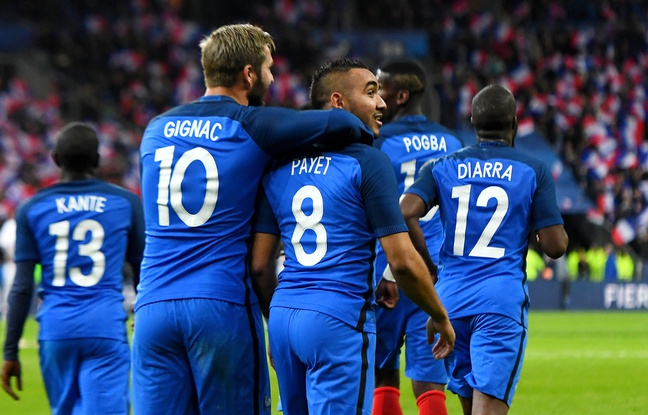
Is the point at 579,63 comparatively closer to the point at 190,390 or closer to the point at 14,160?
the point at 14,160

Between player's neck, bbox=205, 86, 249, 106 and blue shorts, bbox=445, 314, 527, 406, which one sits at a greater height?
player's neck, bbox=205, 86, 249, 106

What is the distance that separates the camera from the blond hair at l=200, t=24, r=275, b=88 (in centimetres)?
462

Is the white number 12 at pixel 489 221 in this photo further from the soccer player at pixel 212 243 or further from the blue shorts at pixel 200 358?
the blue shorts at pixel 200 358

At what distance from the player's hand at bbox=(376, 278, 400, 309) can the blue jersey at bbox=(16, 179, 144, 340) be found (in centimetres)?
141

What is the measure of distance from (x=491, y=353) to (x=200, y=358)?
1.74 m

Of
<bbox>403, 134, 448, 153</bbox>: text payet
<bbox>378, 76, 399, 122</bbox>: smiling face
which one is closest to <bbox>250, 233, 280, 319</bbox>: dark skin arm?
<bbox>403, 134, 448, 153</bbox>: text payet

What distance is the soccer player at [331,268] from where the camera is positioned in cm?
450

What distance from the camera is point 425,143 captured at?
24.0ft

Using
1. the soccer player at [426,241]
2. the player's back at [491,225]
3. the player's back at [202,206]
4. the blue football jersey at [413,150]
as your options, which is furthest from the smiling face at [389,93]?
the player's back at [202,206]

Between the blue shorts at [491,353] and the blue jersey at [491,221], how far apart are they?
0.17 ft

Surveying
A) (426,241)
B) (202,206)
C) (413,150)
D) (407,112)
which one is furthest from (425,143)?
(202,206)

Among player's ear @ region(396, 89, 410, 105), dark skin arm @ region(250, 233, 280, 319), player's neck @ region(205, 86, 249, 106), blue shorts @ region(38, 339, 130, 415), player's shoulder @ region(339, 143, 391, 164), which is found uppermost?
player's ear @ region(396, 89, 410, 105)

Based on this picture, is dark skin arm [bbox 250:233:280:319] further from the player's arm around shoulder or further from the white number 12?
the white number 12

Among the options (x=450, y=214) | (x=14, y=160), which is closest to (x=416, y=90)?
(x=450, y=214)
